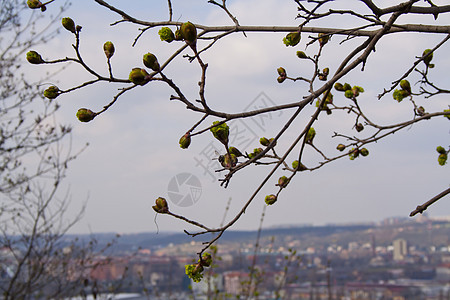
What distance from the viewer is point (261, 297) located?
489cm

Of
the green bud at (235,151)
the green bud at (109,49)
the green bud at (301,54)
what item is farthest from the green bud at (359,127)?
the green bud at (109,49)

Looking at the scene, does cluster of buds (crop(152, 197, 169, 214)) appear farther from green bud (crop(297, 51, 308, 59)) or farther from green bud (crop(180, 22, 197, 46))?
green bud (crop(297, 51, 308, 59))

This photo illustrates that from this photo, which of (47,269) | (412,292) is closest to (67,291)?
(47,269)

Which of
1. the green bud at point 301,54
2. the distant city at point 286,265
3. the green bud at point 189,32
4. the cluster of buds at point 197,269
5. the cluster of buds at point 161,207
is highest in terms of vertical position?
the green bud at point 301,54

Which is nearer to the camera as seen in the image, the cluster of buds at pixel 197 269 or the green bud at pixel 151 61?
the green bud at pixel 151 61

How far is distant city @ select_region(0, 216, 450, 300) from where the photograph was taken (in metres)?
4.66

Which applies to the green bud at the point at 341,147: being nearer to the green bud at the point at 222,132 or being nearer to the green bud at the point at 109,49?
the green bud at the point at 222,132

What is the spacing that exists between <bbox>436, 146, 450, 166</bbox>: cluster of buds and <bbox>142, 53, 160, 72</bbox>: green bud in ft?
4.97

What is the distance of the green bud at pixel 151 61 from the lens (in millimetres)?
1017

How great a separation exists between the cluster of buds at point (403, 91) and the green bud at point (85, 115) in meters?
1.37

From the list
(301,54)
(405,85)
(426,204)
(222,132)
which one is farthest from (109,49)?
(405,85)

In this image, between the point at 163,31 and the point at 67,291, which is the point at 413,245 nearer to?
the point at 67,291

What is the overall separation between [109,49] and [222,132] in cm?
37

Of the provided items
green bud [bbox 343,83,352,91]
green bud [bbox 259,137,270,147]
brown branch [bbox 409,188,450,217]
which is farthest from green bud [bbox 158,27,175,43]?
green bud [bbox 343,83,352,91]
